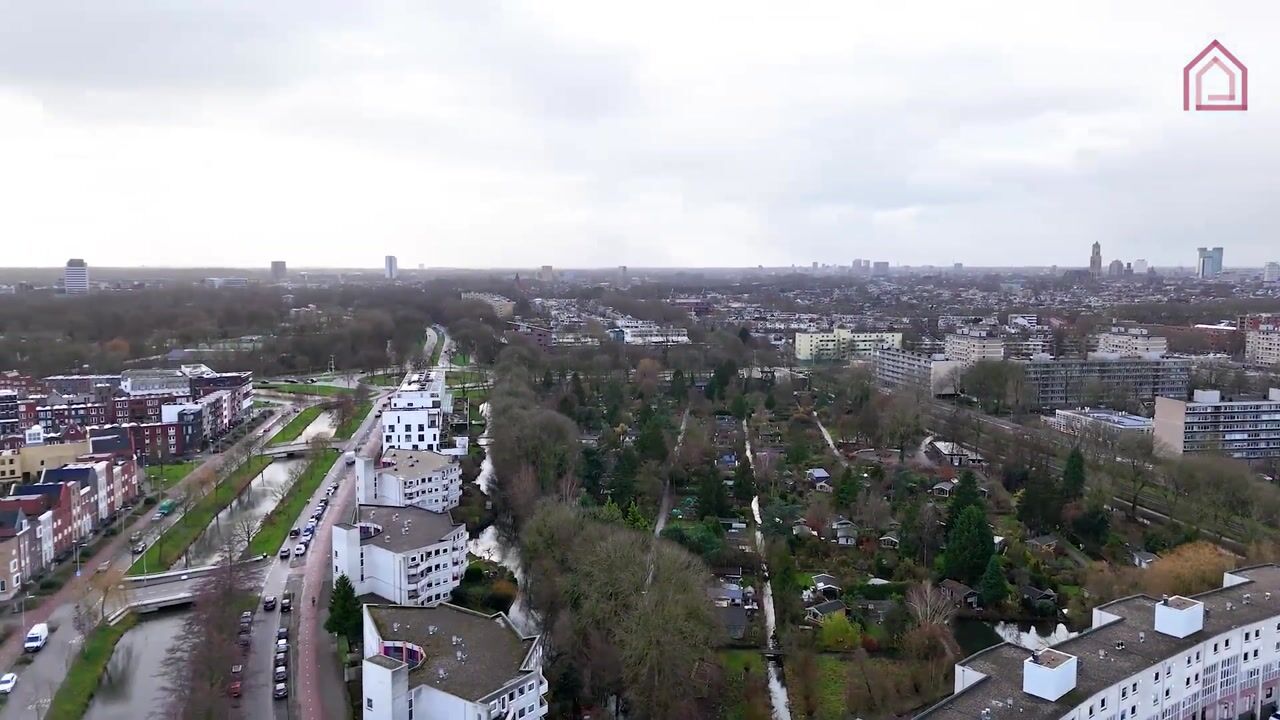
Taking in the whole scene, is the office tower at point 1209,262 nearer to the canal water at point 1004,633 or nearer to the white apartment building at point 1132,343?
the white apartment building at point 1132,343

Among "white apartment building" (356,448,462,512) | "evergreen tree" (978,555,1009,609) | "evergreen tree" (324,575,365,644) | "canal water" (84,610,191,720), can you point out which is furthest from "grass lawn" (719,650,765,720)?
"white apartment building" (356,448,462,512)

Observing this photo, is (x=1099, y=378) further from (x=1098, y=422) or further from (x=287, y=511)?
(x=287, y=511)

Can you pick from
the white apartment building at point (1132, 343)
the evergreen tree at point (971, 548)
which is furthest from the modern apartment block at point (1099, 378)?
the evergreen tree at point (971, 548)

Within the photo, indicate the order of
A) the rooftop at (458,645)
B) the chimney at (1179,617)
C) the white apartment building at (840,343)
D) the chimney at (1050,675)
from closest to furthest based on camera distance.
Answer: the chimney at (1050,675), the rooftop at (458,645), the chimney at (1179,617), the white apartment building at (840,343)

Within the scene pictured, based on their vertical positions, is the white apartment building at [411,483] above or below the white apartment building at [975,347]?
below

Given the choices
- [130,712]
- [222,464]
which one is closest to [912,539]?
[130,712]

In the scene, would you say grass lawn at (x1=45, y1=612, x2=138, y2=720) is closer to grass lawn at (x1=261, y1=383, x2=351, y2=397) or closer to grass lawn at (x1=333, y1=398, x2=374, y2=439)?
grass lawn at (x1=333, y1=398, x2=374, y2=439)

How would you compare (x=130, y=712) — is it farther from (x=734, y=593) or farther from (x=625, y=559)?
(x=734, y=593)
